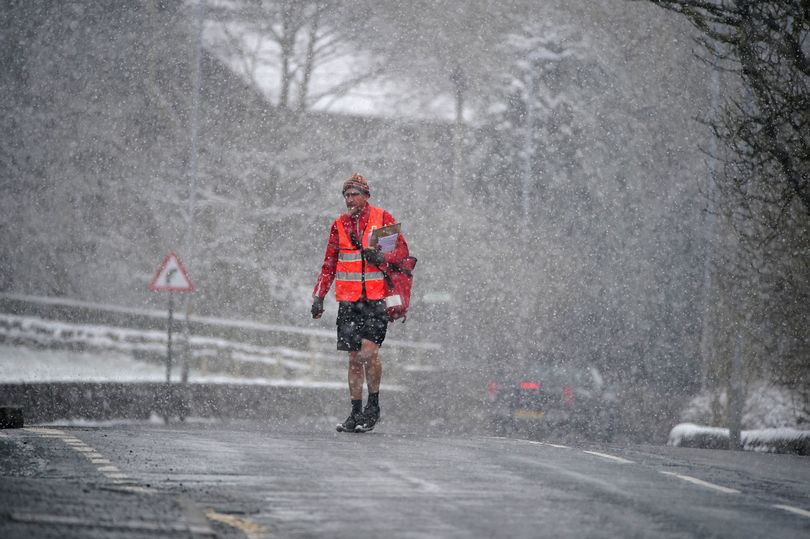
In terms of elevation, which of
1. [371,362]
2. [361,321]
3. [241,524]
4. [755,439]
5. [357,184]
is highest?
[357,184]

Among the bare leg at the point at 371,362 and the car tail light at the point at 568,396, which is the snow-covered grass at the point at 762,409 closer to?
the car tail light at the point at 568,396

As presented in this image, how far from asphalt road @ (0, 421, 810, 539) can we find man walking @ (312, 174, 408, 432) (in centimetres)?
175

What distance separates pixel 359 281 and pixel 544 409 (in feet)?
33.0

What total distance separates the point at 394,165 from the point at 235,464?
33870 mm

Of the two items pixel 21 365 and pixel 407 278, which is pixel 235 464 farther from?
pixel 21 365

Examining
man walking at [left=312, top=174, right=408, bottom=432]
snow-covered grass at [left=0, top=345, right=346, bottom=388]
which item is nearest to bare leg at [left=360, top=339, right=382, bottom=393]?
man walking at [left=312, top=174, right=408, bottom=432]

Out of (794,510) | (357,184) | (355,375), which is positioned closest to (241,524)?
(794,510)

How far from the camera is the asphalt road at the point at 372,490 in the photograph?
18.9 ft

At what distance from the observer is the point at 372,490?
23.1 feet

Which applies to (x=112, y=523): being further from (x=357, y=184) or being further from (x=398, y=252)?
(x=398, y=252)

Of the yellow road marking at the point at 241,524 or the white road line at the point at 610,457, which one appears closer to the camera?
the yellow road marking at the point at 241,524

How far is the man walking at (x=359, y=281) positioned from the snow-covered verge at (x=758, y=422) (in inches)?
193

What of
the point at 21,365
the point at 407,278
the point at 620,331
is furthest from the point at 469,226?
the point at 407,278

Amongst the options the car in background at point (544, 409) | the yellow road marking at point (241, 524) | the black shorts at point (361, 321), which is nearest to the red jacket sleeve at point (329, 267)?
the black shorts at point (361, 321)
